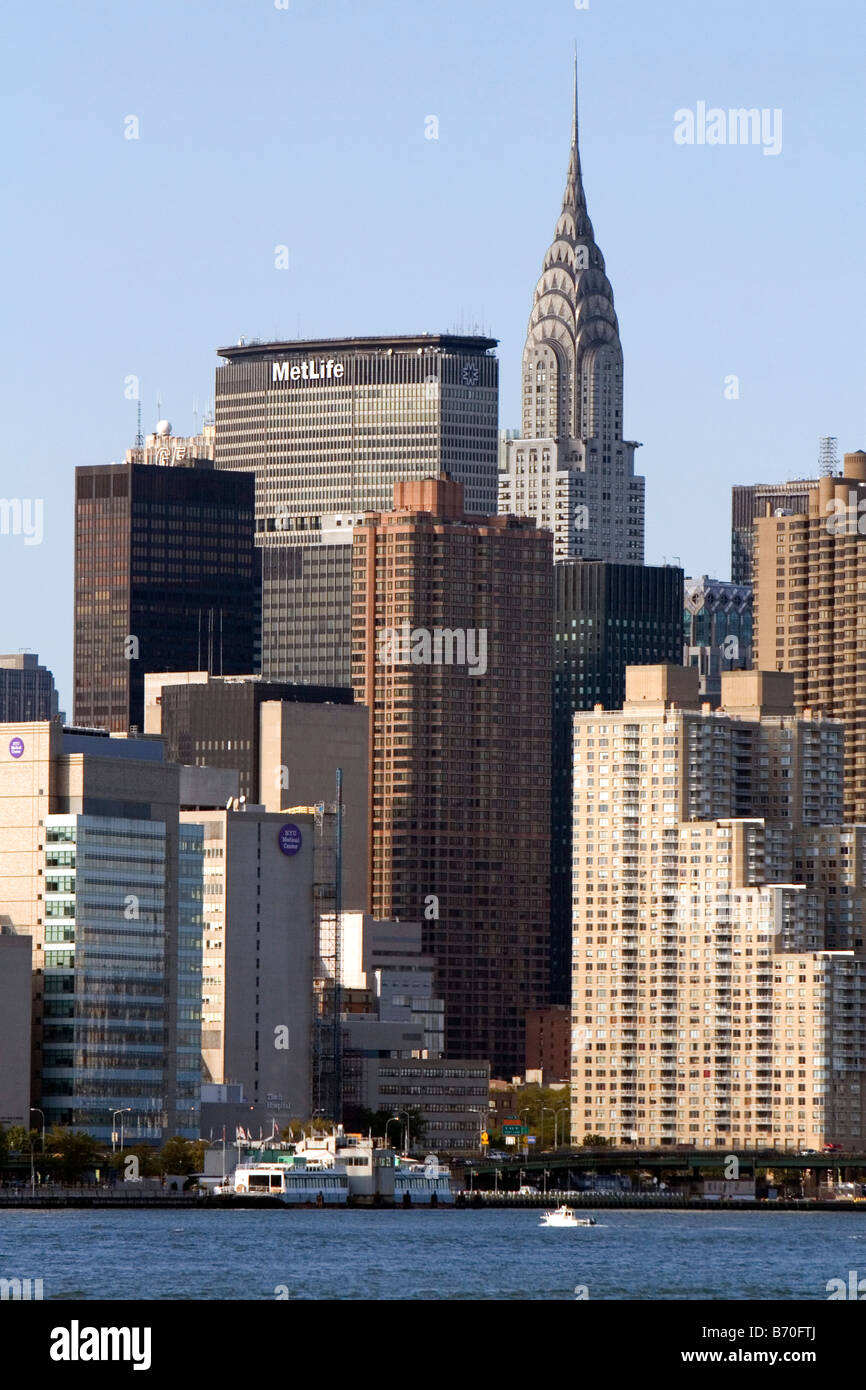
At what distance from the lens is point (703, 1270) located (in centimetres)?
14125

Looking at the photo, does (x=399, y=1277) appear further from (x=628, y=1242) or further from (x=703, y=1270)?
(x=628, y=1242)

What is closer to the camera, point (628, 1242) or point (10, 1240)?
point (10, 1240)
